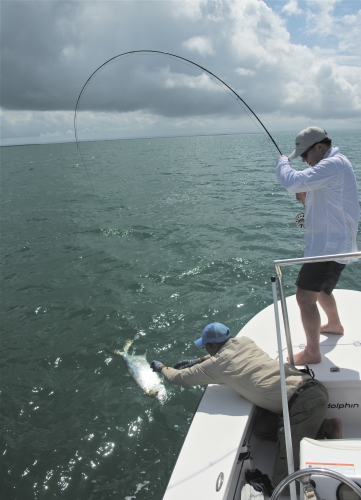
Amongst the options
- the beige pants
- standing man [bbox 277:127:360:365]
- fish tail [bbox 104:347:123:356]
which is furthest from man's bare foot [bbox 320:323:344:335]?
fish tail [bbox 104:347:123:356]

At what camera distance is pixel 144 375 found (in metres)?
5.32

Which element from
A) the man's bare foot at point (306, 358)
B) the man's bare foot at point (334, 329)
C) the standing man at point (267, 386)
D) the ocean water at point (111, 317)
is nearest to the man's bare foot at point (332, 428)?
the standing man at point (267, 386)

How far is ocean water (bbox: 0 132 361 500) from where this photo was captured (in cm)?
416

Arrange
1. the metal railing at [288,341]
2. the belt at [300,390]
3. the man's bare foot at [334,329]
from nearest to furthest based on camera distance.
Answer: the metal railing at [288,341] → the belt at [300,390] → the man's bare foot at [334,329]

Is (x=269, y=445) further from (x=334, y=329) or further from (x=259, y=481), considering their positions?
(x=334, y=329)

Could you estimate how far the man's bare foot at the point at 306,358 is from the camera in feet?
12.0

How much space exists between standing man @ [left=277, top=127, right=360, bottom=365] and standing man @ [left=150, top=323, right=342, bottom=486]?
21.6 inches

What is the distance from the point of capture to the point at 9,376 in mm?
5609

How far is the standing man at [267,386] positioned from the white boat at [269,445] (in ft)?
0.47

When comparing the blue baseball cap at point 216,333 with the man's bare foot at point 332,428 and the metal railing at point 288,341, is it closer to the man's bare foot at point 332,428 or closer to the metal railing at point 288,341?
the metal railing at point 288,341

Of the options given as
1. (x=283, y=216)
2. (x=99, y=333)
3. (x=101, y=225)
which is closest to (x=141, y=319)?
(x=99, y=333)

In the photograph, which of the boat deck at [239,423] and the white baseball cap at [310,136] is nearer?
the boat deck at [239,423]

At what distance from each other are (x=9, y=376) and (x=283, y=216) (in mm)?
10433

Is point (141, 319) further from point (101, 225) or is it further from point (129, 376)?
point (101, 225)
